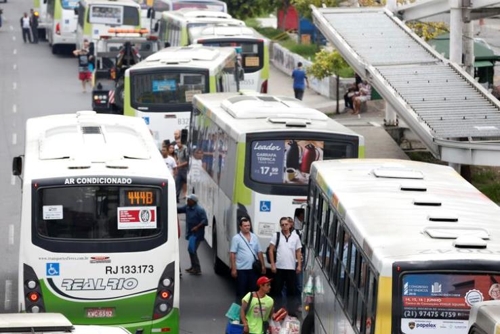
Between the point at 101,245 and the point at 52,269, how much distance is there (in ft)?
2.01

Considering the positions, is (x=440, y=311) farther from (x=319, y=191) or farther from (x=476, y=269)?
(x=319, y=191)

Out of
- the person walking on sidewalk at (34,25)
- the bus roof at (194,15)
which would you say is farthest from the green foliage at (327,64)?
the person walking on sidewalk at (34,25)

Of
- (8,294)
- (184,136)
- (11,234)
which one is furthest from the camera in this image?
(184,136)

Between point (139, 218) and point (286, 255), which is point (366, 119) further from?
point (139, 218)

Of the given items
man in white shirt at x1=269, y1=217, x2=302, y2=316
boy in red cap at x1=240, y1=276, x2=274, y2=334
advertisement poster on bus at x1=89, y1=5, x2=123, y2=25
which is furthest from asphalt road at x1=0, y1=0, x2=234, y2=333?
boy in red cap at x1=240, y1=276, x2=274, y2=334

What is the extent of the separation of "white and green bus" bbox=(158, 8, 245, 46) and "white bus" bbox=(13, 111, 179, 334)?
26.9 m

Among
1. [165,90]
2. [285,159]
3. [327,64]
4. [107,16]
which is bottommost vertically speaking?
[107,16]

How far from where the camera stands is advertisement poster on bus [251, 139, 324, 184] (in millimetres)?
19219

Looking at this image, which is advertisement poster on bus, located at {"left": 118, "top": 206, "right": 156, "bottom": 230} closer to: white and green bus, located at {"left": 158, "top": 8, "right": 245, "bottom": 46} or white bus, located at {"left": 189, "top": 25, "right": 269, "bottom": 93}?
white bus, located at {"left": 189, "top": 25, "right": 269, "bottom": 93}

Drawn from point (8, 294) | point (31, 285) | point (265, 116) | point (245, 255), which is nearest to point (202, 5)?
point (265, 116)

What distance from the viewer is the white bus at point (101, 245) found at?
14.9 metres

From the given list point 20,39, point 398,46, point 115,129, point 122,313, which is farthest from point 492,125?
point 20,39

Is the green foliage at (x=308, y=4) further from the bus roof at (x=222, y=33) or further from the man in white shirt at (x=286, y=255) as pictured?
the man in white shirt at (x=286, y=255)

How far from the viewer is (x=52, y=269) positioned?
14.9 metres
